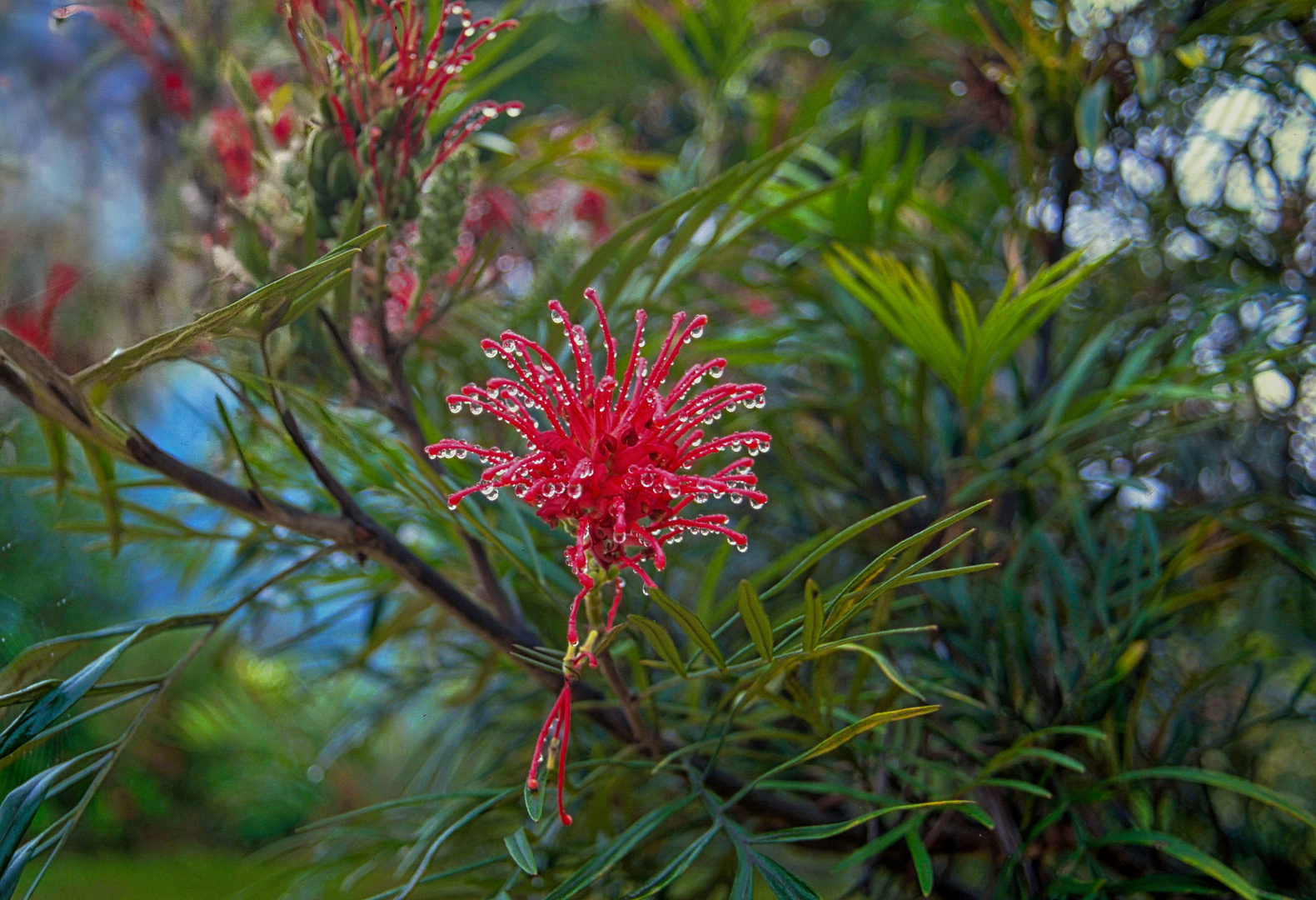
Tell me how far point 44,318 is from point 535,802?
12.0 inches

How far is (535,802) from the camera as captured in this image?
25 cm

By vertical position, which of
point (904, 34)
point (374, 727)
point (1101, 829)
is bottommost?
point (1101, 829)

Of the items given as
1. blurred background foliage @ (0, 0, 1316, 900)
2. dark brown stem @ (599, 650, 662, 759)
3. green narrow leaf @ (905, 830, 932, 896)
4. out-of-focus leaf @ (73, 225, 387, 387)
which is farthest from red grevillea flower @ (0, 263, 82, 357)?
green narrow leaf @ (905, 830, 932, 896)

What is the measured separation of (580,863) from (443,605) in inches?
4.5

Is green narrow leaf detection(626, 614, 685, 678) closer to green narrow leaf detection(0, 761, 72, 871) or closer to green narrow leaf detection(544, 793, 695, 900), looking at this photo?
green narrow leaf detection(544, 793, 695, 900)

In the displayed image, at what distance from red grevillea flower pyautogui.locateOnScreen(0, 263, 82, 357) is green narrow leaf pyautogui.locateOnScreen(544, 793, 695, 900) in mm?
274

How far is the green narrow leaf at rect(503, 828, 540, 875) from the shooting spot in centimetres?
24

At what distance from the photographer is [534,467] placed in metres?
0.26

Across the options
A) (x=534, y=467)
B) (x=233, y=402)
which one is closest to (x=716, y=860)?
(x=534, y=467)

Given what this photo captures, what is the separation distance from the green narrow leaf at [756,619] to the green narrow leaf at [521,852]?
82 millimetres

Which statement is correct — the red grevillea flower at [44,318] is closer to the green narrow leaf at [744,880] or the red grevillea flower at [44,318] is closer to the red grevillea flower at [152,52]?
the red grevillea flower at [152,52]

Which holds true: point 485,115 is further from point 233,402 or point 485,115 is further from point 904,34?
point 904,34

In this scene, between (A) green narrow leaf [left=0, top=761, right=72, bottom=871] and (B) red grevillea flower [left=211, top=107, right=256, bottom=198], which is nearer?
(A) green narrow leaf [left=0, top=761, right=72, bottom=871]

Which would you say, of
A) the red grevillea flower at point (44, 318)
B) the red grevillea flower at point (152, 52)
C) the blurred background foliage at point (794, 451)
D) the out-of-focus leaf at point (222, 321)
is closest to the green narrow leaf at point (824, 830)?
the blurred background foliage at point (794, 451)
